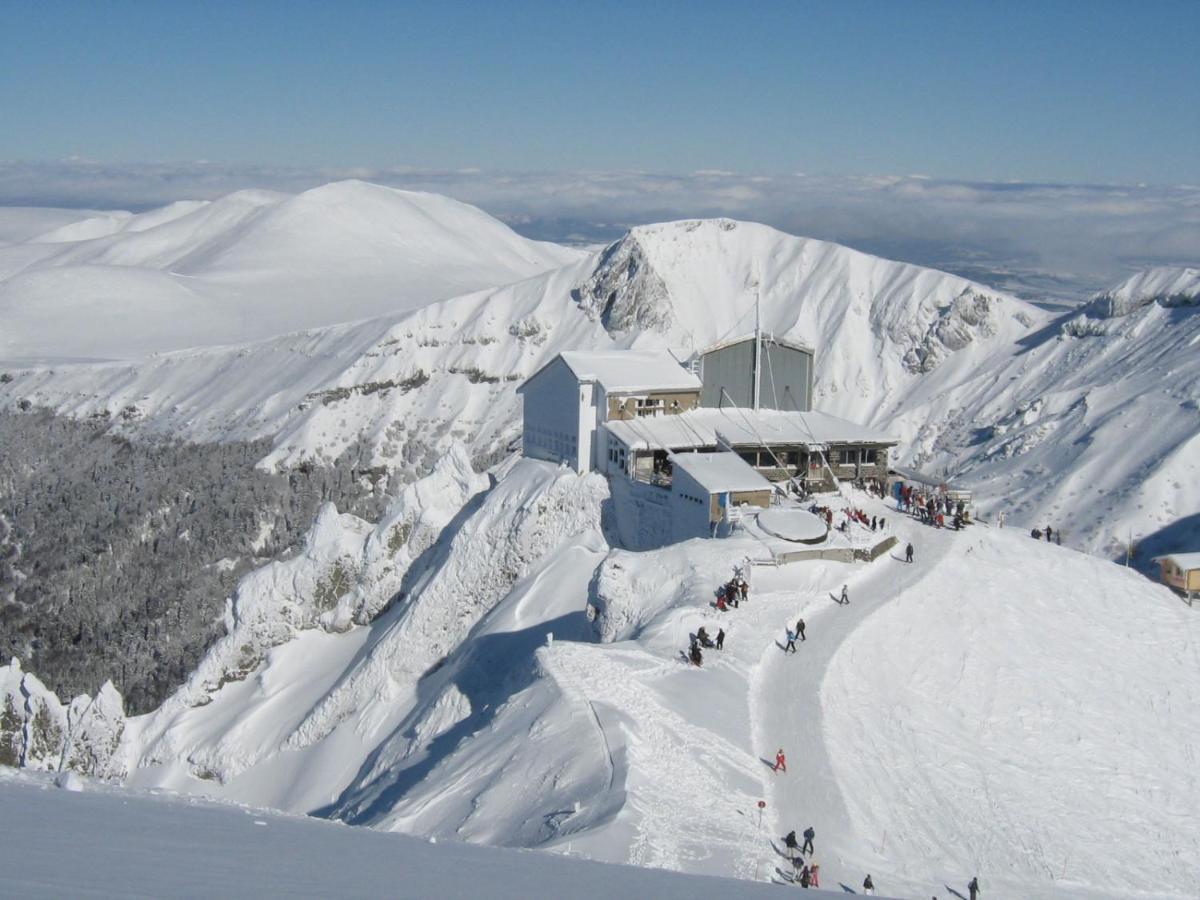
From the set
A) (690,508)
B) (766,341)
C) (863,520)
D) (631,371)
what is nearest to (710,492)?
(690,508)

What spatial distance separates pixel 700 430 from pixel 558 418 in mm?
5430

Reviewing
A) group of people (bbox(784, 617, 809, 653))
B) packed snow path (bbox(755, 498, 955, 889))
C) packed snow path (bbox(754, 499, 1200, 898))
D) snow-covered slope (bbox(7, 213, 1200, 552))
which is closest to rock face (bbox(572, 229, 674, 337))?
snow-covered slope (bbox(7, 213, 1200, 552))

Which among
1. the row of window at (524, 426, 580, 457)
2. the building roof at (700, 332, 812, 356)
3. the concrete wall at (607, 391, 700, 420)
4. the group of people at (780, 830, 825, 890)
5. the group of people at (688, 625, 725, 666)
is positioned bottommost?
the row of window at (524, 426, 580, 457)

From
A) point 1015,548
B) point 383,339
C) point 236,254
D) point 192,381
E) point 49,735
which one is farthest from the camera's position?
point 236,254

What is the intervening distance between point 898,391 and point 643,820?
56416mm

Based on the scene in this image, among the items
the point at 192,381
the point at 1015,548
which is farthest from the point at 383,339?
the point at 1015,548

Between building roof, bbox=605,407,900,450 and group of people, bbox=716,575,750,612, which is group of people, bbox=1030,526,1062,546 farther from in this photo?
group of people, bbox=716,575,750,612

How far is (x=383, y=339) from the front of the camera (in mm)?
79938

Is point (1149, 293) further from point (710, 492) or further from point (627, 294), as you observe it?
point (710, 492)

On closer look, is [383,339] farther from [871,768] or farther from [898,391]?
[871,768]

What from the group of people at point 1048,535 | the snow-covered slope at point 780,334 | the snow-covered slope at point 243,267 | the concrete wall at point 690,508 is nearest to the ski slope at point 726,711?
the concrete wall at point 690,508

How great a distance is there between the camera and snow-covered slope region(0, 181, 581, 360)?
109 meters

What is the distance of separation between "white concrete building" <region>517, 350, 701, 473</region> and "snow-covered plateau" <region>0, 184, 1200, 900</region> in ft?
6.72

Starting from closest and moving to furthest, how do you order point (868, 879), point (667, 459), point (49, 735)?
1. point (868, 879)
2. point (49, 735)
3. point (667, 459)
